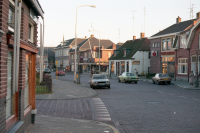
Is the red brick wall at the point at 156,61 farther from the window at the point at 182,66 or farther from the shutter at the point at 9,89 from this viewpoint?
the shutter at the point at 9,89

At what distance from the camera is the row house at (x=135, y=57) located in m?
53.4

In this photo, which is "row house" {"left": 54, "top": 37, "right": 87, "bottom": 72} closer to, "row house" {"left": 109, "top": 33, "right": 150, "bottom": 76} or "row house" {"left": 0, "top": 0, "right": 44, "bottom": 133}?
"row house" {"left": 109, "top": 33, "right": 150, "bottom": 76}

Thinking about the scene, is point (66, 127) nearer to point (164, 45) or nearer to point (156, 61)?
point (164, 45)

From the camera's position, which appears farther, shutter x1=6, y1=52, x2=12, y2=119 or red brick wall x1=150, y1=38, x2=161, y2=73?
red brick wall x1=150, y1=38, x2=161, y2=73

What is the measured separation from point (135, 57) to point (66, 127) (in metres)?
46.3

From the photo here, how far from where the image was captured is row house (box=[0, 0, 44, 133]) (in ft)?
16.0

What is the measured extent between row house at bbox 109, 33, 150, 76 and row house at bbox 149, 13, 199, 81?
639 centimetres

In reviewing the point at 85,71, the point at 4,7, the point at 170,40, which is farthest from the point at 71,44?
the point at 4,7

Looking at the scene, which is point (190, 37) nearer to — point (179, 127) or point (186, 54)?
point (186, 54)

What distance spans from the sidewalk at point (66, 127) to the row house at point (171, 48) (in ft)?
Answer: 94.8

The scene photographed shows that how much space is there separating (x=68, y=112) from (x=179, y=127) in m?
4.90

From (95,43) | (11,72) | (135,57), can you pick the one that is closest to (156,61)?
(135,57)

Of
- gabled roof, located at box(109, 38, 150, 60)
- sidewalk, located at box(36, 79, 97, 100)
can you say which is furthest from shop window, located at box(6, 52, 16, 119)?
gabled roof, located at box(109, 38, 150, 60)

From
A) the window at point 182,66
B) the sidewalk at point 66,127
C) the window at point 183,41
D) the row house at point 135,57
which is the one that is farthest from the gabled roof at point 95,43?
the sidewalk at point 66,127
